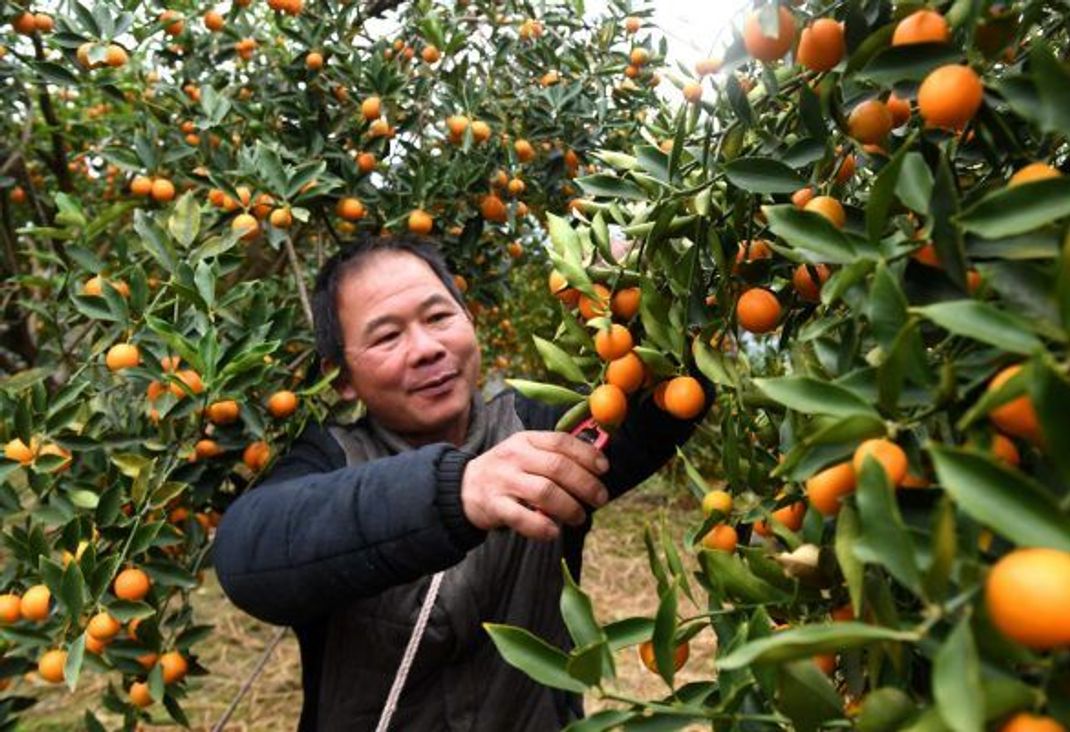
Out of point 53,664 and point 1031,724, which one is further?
point 53,664

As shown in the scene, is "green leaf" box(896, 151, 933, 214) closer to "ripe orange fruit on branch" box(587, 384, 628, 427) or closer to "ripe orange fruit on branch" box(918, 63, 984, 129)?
"ripe orange fruit on branch" box(918, 63, 984, 129)

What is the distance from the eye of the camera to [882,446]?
1.61 feet

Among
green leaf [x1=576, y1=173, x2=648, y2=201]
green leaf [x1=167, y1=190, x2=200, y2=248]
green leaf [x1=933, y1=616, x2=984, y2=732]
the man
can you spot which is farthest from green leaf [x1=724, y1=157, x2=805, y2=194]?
green leaf [x1=167, y1=190, x2=200, y2=248]

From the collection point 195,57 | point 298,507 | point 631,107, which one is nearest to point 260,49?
point 195,57

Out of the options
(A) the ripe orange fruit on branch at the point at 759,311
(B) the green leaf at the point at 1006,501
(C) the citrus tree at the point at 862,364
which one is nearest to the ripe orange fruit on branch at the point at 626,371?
(C) the citrus tree at the point at 862,364

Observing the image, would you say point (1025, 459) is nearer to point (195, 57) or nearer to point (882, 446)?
point (882, 446)

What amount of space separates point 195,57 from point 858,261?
7.16 ft

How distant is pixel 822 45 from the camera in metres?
0.68

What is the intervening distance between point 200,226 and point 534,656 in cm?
137

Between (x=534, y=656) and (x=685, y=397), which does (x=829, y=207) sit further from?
(x=534, y=656)

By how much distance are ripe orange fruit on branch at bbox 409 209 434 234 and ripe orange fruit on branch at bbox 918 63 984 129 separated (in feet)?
4.99

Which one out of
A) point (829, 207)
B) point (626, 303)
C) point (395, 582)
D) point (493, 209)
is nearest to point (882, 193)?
point (829, 207)

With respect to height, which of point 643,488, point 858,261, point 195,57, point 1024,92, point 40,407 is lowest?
point 643,488

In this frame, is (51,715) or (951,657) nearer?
(951,657)
